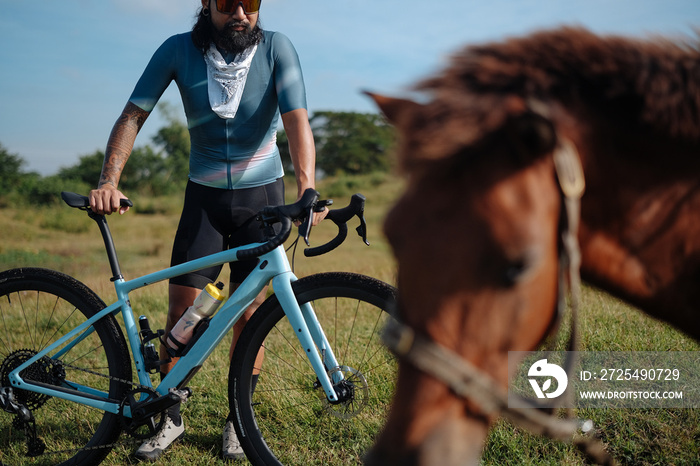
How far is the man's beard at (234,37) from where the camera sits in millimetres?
2869

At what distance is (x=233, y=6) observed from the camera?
9.45 feet

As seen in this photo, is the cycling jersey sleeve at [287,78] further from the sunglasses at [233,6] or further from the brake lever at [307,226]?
the brake lever at [307,226]

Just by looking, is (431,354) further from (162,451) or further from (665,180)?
(162,451)

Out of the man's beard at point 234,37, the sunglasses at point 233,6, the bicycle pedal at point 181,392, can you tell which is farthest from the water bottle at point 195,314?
the sunglasses at point 233,6

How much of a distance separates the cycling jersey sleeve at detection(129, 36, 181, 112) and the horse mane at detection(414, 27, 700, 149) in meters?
2.22

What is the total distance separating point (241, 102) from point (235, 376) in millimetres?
1532

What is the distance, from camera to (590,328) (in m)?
3.68

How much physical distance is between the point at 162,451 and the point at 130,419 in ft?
1.08

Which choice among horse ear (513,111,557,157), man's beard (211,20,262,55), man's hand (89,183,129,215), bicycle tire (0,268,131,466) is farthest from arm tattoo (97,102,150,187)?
horse ear (513,111,557,157)

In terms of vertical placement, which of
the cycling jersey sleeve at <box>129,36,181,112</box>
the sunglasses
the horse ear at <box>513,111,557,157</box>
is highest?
the sunglasses

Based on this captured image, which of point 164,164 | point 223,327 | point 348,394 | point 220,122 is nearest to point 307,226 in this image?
point 223,327

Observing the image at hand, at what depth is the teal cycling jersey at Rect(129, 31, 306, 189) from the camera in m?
2.89

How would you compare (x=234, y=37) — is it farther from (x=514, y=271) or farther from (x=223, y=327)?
(x=514, y=271)

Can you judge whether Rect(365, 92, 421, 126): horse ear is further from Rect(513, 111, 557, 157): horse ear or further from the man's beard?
the man's beard
